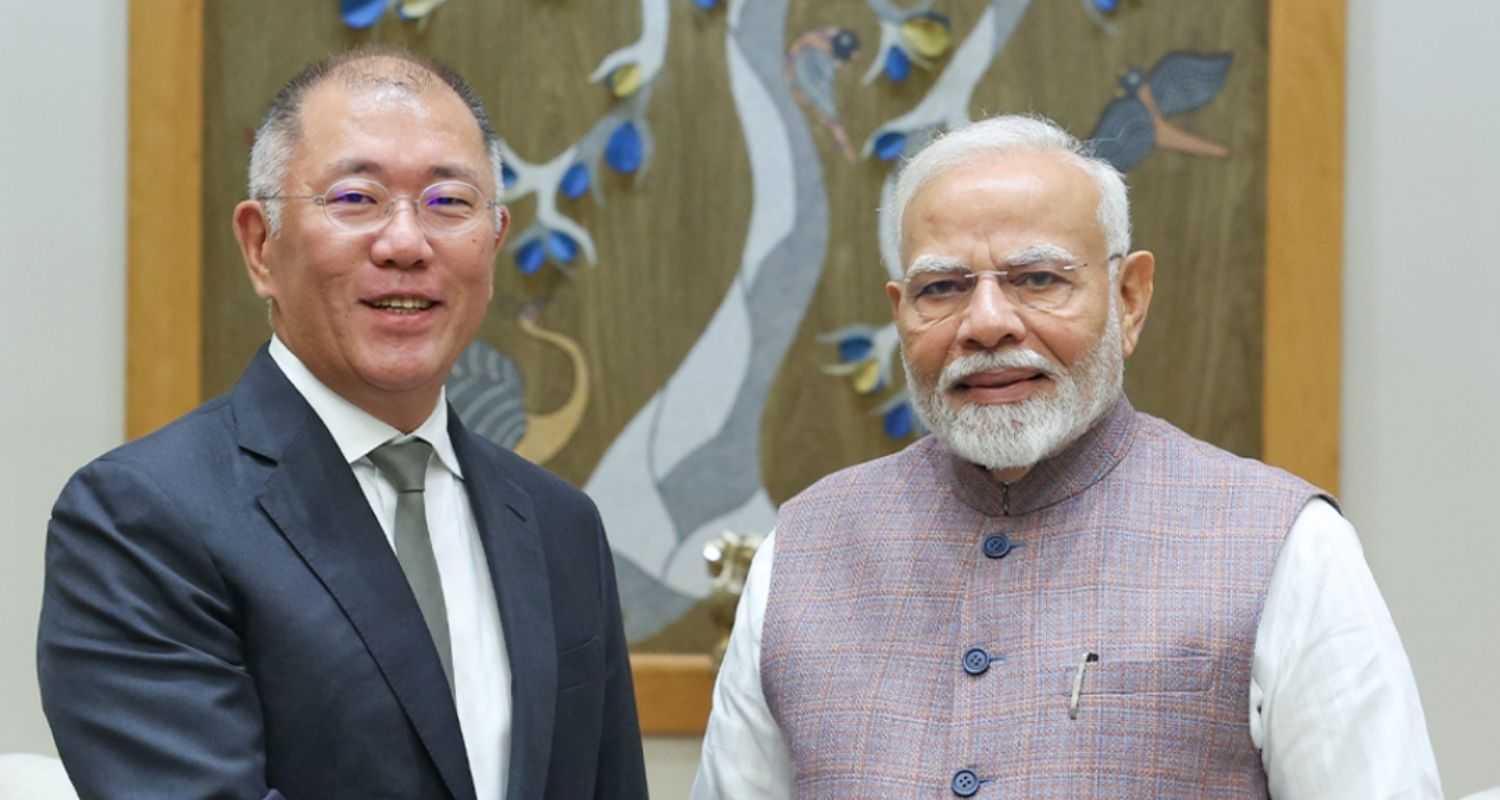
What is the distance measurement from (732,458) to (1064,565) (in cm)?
136

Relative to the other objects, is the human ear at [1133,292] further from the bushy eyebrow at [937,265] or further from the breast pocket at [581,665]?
the breast pocket at [581,665]

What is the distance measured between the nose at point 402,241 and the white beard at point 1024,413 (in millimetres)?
573

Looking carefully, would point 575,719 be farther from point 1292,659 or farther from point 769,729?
point 1292,659

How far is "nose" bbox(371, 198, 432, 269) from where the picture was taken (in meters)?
1.87

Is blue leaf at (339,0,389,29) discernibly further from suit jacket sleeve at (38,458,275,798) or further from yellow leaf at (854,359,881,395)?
suit jacket sleeve at (38,458,275,798)

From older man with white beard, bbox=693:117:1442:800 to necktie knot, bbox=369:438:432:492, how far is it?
429mm

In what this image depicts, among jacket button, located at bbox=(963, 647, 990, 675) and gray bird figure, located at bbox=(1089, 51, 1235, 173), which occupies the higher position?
gray bird figure, located at bbox=(1089, 51, 1235, 173)

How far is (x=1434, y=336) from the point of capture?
3.22 m

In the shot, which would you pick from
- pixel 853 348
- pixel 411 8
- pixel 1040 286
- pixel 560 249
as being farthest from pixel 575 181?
pixel 1040 286

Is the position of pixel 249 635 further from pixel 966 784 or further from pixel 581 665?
pixel 966 784

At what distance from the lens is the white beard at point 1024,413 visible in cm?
197

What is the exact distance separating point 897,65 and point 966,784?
1692 millimetres

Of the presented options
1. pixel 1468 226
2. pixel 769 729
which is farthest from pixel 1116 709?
pixel 1468 226

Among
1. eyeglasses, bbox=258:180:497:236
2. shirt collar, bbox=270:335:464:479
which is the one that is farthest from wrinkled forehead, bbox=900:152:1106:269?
shirt collar, bbox=270:335:464:479
